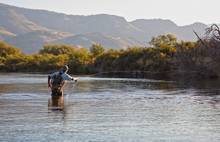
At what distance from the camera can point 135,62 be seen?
10825 centimetres

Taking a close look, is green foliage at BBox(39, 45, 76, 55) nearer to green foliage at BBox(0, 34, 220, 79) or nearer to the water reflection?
green foliage at BBox(0, 34, 220, 79)

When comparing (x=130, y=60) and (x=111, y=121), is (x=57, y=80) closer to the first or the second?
(x=111, y=121)

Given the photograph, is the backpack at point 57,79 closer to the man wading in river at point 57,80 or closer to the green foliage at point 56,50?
the man wading in river at point 57,80

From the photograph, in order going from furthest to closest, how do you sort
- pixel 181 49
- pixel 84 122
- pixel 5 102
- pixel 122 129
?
pixel 181 49, pixel 5 102, pixel 84 122, pixel 122 129

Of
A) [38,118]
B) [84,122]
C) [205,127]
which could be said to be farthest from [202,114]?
[38,118]

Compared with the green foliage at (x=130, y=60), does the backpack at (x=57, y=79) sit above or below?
below

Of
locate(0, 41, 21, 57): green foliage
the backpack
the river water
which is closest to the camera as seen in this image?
the river water

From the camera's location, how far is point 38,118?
84.4 ft

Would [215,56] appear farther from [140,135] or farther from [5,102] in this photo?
[140,135]

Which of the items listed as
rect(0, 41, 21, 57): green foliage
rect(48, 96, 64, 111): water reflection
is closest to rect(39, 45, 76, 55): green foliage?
rect(0, 41, 21, 57): green foliage

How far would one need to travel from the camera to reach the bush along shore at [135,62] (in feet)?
269

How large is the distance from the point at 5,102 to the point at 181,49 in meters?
62.7

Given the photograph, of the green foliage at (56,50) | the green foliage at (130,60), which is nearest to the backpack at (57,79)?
the green foliage at (130,60)

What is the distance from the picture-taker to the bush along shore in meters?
81.9
